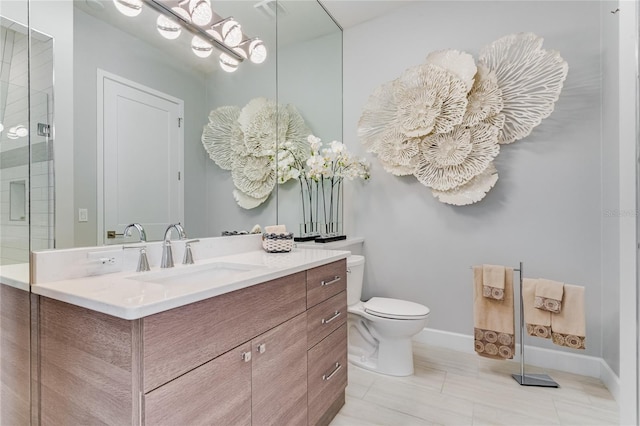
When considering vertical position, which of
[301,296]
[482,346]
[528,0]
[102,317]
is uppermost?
[528,0]

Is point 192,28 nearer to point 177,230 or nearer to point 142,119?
point 142,119

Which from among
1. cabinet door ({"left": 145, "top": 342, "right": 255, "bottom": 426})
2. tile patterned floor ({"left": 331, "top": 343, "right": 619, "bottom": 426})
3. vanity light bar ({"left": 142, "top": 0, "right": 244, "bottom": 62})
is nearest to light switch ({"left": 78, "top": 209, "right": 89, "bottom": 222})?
cabinet door ({"left": 145, "top": 342, "right": 255, "bottom": 426})

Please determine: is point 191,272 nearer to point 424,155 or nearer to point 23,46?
point 23,46

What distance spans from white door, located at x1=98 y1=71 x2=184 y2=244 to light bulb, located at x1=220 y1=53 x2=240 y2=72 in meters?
0.41

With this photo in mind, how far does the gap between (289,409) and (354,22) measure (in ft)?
10.2

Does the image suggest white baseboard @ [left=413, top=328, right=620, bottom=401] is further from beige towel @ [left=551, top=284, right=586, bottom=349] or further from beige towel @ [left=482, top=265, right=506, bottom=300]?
beige towel @ [left=482, top=265, right=506, bottom=300]

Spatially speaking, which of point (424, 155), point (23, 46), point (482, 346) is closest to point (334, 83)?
point (424, 155)

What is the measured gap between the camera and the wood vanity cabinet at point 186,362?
781 millimetres

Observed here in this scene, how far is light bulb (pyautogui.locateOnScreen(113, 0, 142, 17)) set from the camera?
4.22ft

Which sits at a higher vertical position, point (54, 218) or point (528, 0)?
point (528, 0)

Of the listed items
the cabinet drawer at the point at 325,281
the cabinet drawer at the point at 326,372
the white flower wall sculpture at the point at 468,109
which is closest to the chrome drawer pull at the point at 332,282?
the cabinet drawer at the point at 325,281

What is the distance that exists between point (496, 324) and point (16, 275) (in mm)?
2523

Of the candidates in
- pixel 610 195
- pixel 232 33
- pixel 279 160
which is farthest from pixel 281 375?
pixel 610 195

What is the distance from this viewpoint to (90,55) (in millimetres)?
1203
